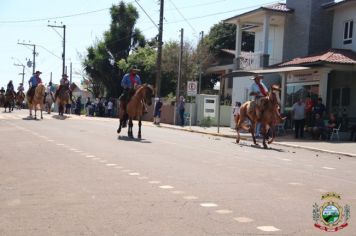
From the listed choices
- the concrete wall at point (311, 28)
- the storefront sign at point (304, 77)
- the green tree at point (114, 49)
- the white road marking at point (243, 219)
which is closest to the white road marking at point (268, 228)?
the white road marking at point (243, 219)

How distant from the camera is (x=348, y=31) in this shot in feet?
104

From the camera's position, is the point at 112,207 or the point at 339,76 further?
the point at 339,76

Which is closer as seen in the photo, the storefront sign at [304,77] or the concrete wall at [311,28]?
the storefront sign at [304,77]

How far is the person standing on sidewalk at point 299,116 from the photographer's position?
977 inches

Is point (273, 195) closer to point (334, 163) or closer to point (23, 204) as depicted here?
point (23, 204)

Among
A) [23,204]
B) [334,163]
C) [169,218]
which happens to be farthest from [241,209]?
[334,163]

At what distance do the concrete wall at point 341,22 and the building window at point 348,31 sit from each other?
0.22 meters

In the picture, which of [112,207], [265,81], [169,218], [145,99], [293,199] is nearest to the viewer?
[169,218]

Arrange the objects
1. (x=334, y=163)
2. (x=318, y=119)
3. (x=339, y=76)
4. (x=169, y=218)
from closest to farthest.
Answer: (x=169, y=218), (x=334, y=163), (x=318, y=119), (x=339, y=76)

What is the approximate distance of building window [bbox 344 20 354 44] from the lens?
1230 inches

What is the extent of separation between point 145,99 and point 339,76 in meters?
15.7

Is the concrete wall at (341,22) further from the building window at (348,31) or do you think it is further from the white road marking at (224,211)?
the white road marking at (224,211)

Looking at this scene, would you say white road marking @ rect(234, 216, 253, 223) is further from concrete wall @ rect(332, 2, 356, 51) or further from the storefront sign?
concrete wall @ rect(332, 2, 356, 51)

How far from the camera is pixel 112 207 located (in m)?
7.32
